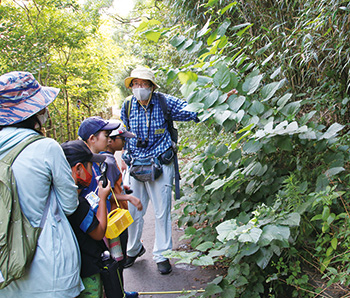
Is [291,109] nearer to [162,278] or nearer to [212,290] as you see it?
[212,290]

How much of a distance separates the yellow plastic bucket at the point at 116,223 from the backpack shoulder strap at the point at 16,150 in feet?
2.84

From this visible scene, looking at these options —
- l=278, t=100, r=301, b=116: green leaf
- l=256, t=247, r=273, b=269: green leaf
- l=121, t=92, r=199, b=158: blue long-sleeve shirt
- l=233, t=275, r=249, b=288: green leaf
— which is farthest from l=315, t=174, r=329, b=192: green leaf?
l=121, t=92, r=199, b=158: blue long-sleeve shirt

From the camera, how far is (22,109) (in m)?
1.92

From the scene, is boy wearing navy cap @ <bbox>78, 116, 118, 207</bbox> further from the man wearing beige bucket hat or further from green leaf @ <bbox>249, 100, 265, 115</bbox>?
green leaf @ <bbox>249, 100, 265, 115</bbox>

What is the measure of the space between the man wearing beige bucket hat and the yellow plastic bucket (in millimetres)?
1325

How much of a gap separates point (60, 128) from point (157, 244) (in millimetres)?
9225

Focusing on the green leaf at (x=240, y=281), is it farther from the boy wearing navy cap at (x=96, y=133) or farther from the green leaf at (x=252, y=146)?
the boy wearing navy cap at (x=96, y=133)

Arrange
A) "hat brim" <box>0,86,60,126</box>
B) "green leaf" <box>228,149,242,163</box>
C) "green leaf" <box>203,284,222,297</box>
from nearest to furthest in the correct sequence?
"hat brim" <box>0,86,60,126</box> < "green leaf" <box>203,284,222,297</box> < "green leaf" <box>228,149,242,163</box>

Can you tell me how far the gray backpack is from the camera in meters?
1.67

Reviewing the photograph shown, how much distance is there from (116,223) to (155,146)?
1618 mm

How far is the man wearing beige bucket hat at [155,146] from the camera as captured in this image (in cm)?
385

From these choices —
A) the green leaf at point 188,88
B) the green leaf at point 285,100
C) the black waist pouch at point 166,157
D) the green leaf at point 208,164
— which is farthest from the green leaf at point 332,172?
the black waist pouch at point 166,157

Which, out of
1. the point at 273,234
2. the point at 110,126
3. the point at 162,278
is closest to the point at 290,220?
the point at 273,234

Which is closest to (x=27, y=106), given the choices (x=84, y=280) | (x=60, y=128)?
(x=84, y=280)
